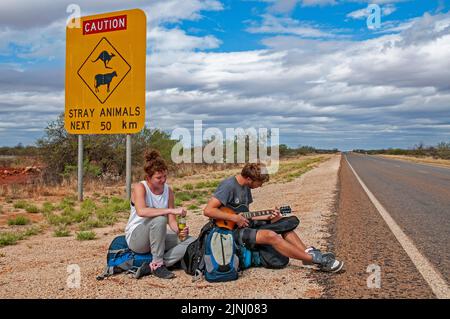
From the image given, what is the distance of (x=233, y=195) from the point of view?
222 inches

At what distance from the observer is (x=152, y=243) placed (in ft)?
18.2

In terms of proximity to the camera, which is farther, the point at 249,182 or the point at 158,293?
the point at 249,182

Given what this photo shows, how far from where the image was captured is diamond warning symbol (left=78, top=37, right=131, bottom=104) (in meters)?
13.8

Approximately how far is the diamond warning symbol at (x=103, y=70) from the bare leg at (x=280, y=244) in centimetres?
934

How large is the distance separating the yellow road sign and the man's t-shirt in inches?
332

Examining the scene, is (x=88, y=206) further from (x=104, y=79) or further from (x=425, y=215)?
(x=425, y=215)

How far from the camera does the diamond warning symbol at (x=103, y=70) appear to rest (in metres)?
13.8

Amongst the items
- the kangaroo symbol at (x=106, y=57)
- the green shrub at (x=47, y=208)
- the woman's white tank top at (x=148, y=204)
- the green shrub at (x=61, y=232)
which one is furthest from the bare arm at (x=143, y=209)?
the kangaroo symbol at (x=106, y=57)

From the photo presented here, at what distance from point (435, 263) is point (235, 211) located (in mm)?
2612

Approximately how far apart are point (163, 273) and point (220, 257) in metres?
0.68
